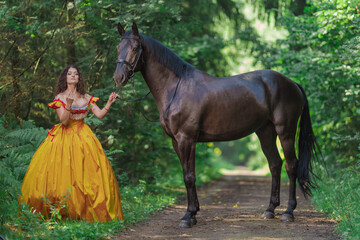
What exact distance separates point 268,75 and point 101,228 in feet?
10.7

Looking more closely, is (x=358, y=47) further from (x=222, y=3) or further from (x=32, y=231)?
(x=222, y=3)

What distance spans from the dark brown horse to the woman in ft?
2.44

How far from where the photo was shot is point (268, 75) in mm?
6121

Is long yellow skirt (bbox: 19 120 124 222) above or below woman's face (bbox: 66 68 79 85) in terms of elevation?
below

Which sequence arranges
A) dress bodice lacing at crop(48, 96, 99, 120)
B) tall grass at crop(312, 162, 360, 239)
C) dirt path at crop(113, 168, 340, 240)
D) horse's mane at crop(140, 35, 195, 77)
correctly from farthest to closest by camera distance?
horse's mane at crop(140, 35, 195, 77) < dress bodice lacing at crop(48, 96, 99, 120) < dirt path at crop(113, 168, 340, 240) < tall grass at crop(312, 162, 360, 239)

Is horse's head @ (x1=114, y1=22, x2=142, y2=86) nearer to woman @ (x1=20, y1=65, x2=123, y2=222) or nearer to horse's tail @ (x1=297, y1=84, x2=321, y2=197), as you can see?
woman @ (x1=20, y1=65, x2=123, y2=222)

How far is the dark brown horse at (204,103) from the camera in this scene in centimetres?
548

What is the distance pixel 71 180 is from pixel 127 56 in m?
1.74

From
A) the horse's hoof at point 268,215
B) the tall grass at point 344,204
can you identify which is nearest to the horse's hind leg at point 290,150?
the horse's hoof at point 268,215

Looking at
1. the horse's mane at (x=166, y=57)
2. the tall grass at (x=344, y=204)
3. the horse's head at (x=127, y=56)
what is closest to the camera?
the tall grass at (x=344, y=204)

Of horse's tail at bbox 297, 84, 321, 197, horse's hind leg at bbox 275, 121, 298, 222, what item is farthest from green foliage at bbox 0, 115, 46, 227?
horse's tail at bbox 297, 84, 321, 197

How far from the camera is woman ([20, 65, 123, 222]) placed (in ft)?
16.4

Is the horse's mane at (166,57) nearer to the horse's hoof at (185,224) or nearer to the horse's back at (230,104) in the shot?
the horse's back at (230,104)

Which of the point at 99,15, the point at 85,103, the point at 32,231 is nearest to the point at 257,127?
the point at 85,103
